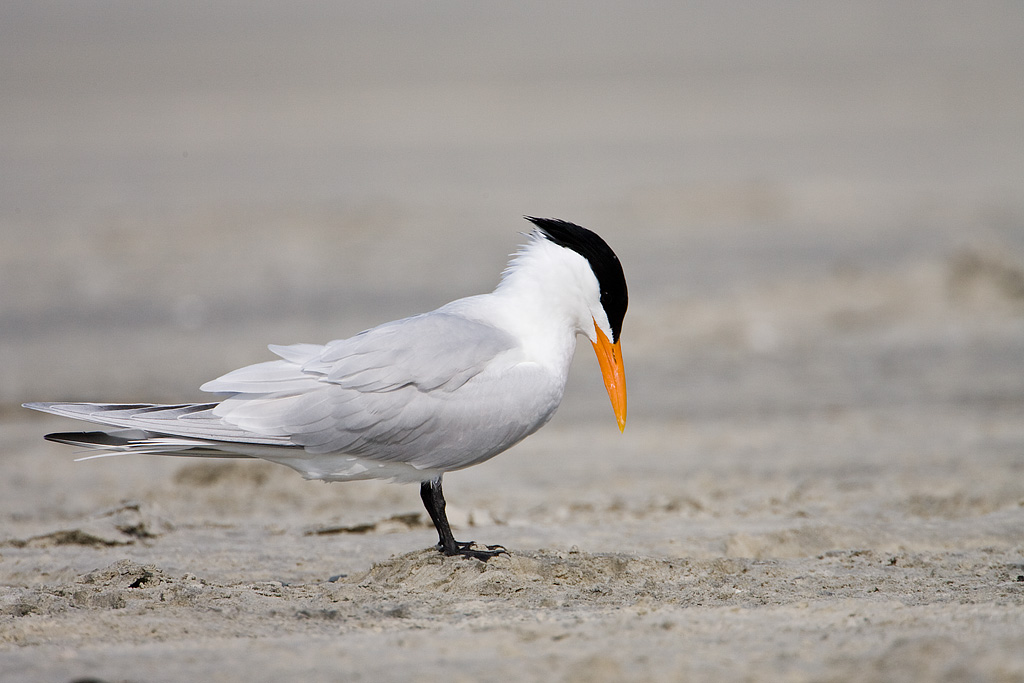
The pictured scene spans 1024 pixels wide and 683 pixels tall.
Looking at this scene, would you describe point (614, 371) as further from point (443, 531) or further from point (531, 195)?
point (531, 195)

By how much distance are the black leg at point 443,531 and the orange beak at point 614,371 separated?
0.78 m

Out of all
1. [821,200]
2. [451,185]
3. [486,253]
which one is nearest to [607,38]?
[451,185]

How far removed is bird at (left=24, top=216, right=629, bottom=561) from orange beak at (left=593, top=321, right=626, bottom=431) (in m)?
0.29

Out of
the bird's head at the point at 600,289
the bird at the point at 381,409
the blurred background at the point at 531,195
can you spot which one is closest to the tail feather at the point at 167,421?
the bird at the point at 381,409

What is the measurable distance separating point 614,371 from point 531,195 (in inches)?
514

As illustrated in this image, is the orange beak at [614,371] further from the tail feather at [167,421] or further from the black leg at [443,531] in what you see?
the tail feather at [167,421]

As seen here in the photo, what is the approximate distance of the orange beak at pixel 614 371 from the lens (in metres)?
4.91

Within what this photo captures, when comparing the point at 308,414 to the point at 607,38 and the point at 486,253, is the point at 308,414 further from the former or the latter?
the point at 607,38

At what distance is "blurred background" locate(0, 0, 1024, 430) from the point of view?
31.7 ft

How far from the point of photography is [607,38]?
41406 mm

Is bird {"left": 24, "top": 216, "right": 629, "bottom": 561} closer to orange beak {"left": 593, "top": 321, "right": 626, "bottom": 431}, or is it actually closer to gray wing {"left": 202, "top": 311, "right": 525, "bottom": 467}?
gray wing {"left": 202, "top": 311, "right": 525, "bottom": 467}

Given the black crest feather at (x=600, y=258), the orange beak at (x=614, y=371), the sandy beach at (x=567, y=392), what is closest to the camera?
the sandy beach at (x=567, y=392)

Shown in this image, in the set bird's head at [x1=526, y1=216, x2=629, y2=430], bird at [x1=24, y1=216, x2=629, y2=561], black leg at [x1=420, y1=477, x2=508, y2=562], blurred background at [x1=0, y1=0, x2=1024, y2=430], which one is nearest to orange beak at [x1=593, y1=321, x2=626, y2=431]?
bird's head at [x1=526, y1=216, x2=629, y2=430]

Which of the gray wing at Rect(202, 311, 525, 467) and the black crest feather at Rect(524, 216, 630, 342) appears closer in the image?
the gray wing at Rect(202, 311, 525, 467)
